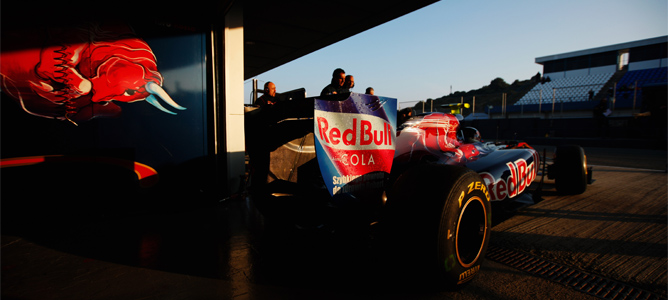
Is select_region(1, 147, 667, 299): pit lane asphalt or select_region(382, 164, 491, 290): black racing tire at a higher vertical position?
select_region(382, 164, 491, 290): black racing tire

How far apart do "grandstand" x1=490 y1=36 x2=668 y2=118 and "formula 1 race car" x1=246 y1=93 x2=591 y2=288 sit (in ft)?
103

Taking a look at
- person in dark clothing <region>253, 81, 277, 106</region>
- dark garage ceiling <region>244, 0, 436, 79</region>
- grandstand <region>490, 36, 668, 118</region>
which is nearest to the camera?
person in dark clothing <region>253, 81, 277, 106</region>

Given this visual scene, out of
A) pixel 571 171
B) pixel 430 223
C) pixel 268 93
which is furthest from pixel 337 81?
pixel 571 171

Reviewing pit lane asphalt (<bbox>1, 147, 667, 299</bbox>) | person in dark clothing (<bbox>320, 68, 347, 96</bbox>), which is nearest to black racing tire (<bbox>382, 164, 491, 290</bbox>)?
pit lane asphalt (<bbox>1, 147, 667, 299</bbox>)

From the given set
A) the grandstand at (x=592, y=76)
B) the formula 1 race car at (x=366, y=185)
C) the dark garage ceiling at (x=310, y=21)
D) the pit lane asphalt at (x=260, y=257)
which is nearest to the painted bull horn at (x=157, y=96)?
the pit lane asphalt at (x=260, y=257)

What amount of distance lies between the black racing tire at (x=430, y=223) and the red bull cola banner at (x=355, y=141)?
269 millimetres

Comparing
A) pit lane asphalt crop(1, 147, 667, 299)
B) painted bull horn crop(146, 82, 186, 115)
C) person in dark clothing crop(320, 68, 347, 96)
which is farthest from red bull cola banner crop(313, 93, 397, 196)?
painted bull horn crop(146, 82, 186, 115)

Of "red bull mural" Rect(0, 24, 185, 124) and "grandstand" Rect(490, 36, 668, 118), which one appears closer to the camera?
"red bull mural" Rect(0, 24, 185, 124)

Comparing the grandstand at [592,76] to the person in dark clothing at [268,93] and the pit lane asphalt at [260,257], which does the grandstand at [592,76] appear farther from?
the person in dark clothing at [268,93]

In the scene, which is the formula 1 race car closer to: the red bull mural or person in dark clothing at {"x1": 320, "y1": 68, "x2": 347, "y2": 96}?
person in dark clothing at {"x1": 320, "y1": 68, "x2": 347, "y2": 96}

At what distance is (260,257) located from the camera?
2725 mm

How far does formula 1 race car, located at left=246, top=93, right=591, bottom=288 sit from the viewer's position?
1.94m

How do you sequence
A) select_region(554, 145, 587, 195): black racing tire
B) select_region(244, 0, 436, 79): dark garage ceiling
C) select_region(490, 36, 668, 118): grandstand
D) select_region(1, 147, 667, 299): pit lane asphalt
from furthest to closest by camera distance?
1. select_region(490, 36, 668, 118): grandstand
2. select_region(244, 0, 436, 79): dark garage ceiling
3. select_region(554, 145, 587, 195): black racing tire
4. select_region(1, 147, 667, 299): pit lane asphalt

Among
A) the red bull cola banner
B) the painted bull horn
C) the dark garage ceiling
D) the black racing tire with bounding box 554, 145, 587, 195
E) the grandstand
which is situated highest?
the grandstand
